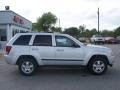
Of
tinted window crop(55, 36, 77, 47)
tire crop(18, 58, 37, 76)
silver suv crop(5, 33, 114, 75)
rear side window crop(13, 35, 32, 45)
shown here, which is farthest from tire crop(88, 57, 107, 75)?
rear side window crop(13, 35, 32, 45)

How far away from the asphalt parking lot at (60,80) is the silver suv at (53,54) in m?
0.46

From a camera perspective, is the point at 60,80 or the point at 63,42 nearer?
the point at 60,80

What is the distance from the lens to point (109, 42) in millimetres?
47656

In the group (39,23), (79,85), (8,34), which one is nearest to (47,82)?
(79,85)

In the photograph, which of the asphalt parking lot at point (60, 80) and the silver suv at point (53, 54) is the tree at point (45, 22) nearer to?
the asphalt parking lot at point (60, 80)

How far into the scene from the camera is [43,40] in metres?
10.4

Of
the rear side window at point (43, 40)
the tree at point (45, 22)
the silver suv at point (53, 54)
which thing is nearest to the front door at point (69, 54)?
the silver suv at point (53, 54)

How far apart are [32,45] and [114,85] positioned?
12.7 feet

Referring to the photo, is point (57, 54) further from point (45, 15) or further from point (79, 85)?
point (45, 15)

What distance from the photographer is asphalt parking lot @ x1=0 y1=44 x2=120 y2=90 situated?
813 centimetres

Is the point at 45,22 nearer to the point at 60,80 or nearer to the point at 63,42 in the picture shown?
the point at 63,42

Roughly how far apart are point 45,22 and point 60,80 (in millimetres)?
52909

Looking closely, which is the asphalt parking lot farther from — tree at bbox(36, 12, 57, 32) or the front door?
tree at bbox(36, 12, 57, 32)

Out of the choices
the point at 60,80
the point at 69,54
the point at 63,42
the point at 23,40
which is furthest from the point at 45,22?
the point at 60,80
